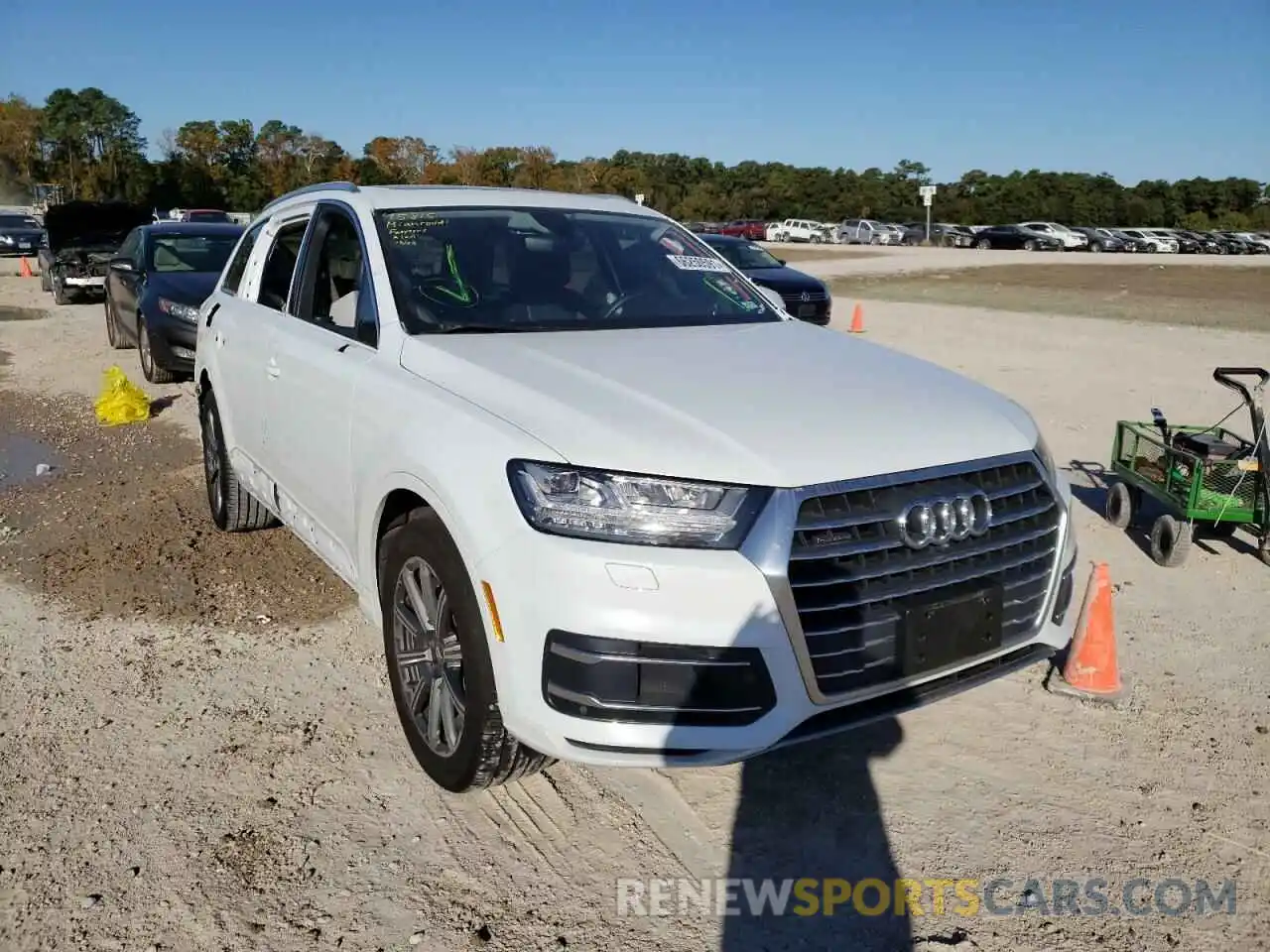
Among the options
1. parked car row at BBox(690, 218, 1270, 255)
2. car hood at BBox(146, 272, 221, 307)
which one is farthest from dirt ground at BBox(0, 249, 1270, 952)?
parked car row at BBox(690, 218, 1270, 255)

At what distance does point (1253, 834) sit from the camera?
10.7ft

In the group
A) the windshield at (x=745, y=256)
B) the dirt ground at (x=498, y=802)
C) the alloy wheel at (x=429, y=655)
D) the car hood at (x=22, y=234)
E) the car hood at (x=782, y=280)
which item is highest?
the windshield at (x=745, y=256)

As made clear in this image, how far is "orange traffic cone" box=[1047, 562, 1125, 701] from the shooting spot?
4.09m

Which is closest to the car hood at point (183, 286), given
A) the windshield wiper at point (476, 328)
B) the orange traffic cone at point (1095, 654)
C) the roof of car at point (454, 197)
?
the roof of car at point (454, 197)

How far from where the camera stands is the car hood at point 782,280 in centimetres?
1459

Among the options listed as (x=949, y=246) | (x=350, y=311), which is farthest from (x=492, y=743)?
(x=949, y=246)

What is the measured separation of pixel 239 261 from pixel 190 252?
24.0 ft

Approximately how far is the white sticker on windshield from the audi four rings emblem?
81.8 inches

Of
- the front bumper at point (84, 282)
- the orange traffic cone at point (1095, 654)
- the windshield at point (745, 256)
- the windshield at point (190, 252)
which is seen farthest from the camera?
the front bumper at point (84, 282)

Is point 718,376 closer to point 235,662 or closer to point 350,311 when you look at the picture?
point 350,311

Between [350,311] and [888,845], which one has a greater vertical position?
[350,311]

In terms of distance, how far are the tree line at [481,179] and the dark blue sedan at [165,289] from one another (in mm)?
65398

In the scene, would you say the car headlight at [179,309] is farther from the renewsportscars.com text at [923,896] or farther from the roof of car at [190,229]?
the renewsportscars.com text at [923,896]

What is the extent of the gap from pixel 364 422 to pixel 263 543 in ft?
8.77
